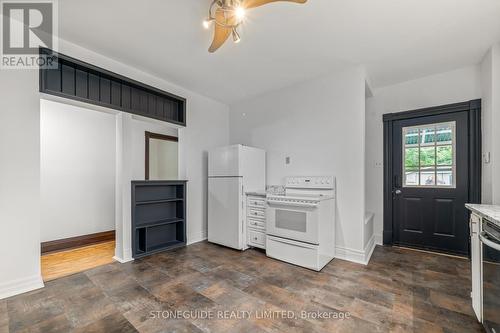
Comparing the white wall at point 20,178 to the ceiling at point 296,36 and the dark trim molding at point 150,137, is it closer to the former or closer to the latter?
the ceiling at point 296,36

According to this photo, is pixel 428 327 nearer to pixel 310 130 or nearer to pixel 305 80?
pixel 310 130

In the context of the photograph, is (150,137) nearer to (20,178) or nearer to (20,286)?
(20,178)

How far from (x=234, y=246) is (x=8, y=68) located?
332cm

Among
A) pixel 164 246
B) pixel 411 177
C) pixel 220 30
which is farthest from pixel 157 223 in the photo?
pixel 411 177

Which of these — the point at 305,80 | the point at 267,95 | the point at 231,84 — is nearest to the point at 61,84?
the point at 231,84

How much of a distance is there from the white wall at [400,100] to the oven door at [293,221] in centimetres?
164

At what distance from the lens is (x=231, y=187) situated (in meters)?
3.57

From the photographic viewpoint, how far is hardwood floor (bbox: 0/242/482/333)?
1.72 meters

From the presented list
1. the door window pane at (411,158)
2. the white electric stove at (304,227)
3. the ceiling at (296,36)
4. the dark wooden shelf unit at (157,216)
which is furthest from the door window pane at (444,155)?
the dark wooden shelf unit at (157,216)

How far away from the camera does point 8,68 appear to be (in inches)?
85.7

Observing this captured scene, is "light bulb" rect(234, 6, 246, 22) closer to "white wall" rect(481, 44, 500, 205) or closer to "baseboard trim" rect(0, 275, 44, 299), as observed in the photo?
"white wall" rect(481, 44, 500, 205)

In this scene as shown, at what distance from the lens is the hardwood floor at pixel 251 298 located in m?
1.72

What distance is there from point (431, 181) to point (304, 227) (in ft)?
7.08

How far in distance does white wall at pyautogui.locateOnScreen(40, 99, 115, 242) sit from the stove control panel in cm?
337
